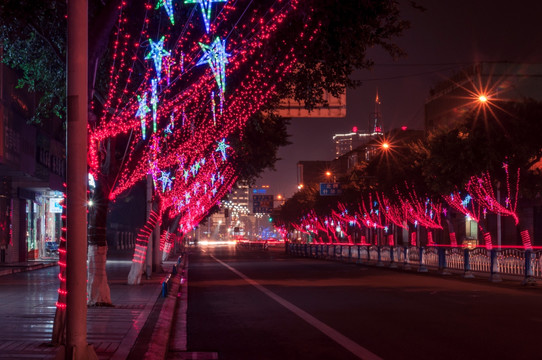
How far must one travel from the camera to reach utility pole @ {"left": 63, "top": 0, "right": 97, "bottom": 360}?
7742 mm

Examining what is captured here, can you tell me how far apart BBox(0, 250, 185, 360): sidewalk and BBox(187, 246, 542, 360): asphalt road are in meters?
0.94

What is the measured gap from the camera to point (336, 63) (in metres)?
15.5

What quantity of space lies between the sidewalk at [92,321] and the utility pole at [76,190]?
148 cm

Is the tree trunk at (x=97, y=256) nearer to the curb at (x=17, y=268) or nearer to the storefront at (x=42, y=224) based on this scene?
the curb at (x=17, y=268)

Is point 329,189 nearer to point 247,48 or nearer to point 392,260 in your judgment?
point 392,260

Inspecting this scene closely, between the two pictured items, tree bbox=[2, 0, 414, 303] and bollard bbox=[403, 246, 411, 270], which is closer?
tree bbox=[2, 0, 414, 303]

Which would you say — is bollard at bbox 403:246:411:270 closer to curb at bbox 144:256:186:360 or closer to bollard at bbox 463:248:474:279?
bollard at bbox 463:248:474:279

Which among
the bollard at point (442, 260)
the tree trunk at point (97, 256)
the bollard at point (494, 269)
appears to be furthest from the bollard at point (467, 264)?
the tree trunk at point (97, 256)

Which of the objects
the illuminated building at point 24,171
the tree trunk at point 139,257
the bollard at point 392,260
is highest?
the illuminated building at point 24,171

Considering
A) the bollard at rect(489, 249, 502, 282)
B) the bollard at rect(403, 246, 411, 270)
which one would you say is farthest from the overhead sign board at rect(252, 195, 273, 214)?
the bollard at rect(489, 249, 502, 282)

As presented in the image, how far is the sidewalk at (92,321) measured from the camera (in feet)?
31.9

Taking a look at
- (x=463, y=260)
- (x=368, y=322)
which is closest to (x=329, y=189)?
(x=463, y=260)

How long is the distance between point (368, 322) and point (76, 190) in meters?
7.30

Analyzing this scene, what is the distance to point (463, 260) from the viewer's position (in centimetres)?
3002
